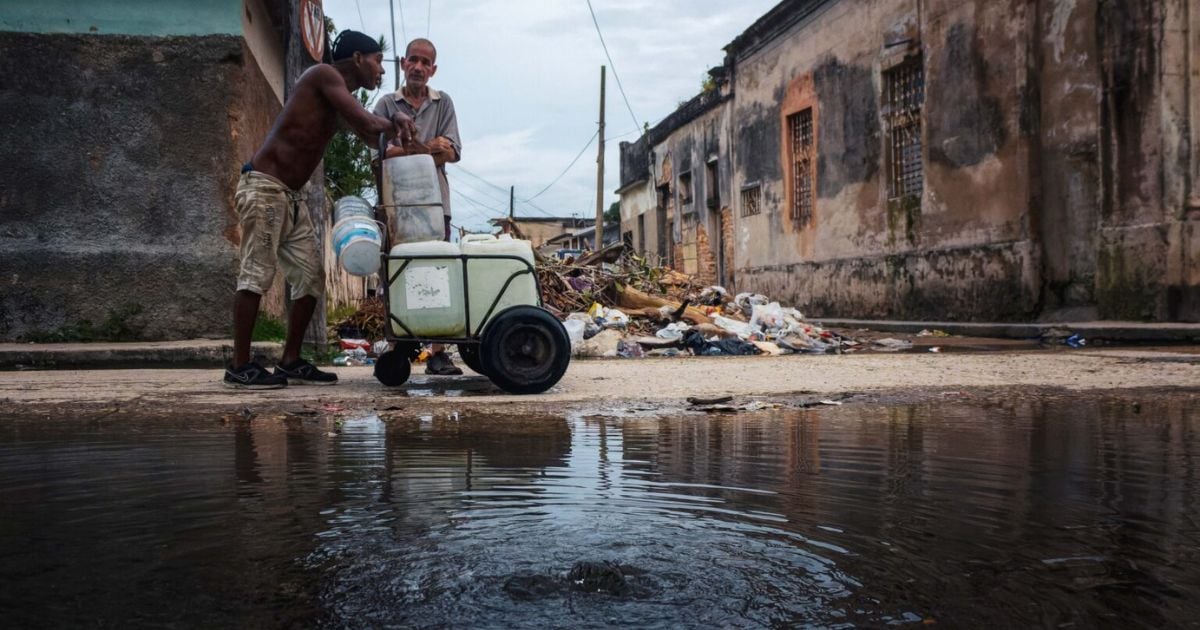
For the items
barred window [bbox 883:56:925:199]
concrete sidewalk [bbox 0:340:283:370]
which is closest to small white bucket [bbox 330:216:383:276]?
concrete sidewalk [bbox 0:340:283:370]

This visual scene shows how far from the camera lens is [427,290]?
15.2 ft

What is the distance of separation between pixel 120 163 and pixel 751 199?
1400cm

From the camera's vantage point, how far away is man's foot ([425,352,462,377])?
219 inches

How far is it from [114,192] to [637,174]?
938 inches

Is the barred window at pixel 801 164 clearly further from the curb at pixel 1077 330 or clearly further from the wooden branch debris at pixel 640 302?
the wooden branch debris at pixel 640 302

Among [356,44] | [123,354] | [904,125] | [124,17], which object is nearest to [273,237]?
[356,44]

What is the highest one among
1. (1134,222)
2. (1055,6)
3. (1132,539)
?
(1055,6)

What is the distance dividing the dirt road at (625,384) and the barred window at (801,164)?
10.3m

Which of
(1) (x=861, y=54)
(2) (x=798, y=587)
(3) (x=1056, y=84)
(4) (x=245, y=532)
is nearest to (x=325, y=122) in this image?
(4) (x=245, y=532)

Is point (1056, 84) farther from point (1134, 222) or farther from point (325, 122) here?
point (325, 122)

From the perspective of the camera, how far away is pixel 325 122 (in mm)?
4941

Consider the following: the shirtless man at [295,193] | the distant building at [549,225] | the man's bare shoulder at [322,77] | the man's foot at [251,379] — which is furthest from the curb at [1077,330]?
the distant building at [549,225]

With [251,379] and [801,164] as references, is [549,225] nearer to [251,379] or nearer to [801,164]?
[801,164]

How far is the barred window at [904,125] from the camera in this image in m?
13.2
